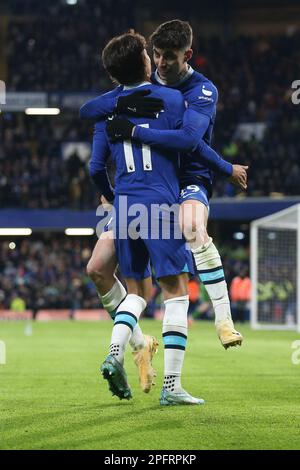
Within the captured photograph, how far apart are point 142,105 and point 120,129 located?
0.21 metres

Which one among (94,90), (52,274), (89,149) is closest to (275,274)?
(52,274)

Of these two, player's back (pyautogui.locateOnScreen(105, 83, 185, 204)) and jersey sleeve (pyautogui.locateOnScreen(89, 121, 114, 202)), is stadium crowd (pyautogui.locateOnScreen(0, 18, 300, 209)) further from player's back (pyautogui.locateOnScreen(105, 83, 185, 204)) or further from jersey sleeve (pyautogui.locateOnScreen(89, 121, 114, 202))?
player's back (pyautogui.locateOnScreen(105, 83, 185, 204))

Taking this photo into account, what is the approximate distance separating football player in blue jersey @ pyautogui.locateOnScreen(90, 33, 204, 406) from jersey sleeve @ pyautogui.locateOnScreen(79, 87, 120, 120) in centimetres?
5

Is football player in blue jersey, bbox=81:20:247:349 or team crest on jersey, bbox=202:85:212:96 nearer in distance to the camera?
football player in blue jersey, bbox=81:20:247:349

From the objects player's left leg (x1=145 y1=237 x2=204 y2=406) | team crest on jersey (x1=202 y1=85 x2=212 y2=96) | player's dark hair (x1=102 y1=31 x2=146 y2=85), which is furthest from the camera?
team crest on jersey (x1=202 y1=85 x2=212 y2=96)

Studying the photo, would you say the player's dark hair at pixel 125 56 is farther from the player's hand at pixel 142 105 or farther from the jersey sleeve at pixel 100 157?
the jersey sleeve at pixel 100 157

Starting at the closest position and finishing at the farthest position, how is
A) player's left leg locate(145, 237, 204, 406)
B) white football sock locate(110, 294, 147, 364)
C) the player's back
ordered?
white football sock locate(110, 294, 147, 364) → the player's back → player's left leg locate(145, 237, 204, 406)

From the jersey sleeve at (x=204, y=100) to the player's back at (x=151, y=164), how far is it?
135 millimetres

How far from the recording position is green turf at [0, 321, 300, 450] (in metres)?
4.46

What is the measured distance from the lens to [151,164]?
580 cm

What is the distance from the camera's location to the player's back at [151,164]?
577cm

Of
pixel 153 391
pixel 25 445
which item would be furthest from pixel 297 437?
pixel 153 391

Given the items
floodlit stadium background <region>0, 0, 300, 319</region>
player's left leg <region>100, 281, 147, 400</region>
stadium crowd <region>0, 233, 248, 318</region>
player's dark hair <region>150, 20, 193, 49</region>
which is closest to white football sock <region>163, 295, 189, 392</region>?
player's left leg <region>100, 281, 147, 400</region>

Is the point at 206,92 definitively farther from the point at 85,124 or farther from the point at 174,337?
the point at 85,124
